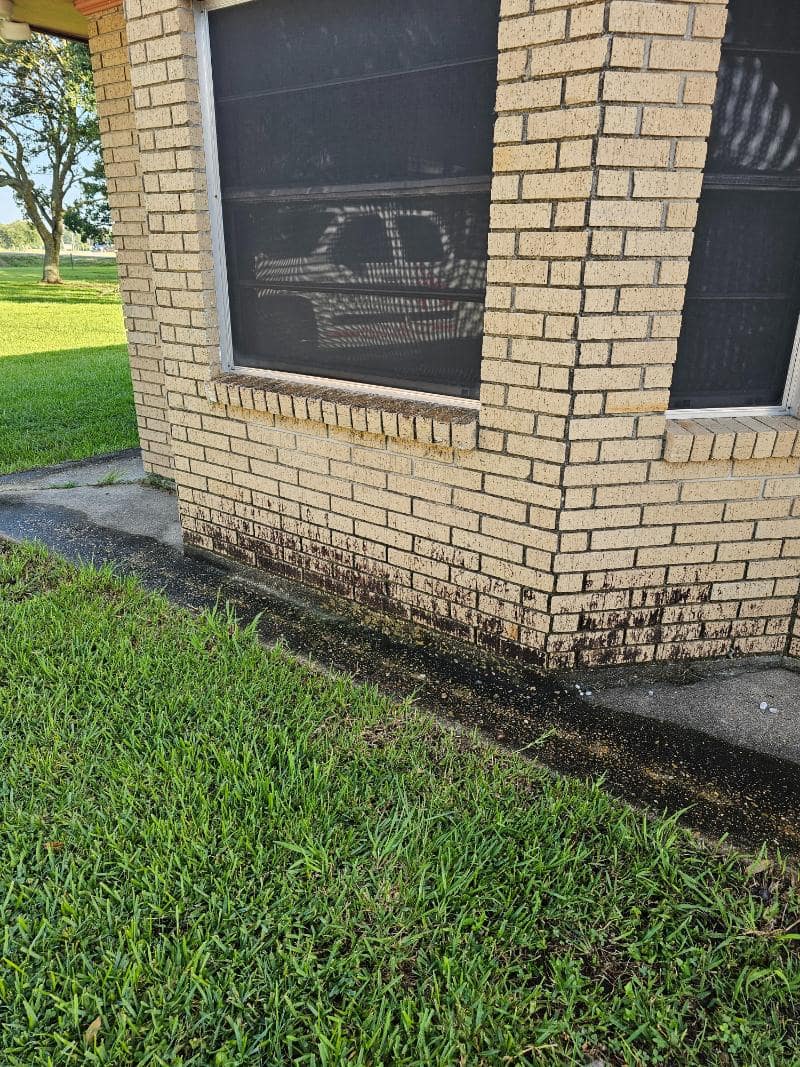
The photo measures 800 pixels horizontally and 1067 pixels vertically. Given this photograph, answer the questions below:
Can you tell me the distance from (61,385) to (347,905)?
10.1 m

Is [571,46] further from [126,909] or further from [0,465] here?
[0,465]

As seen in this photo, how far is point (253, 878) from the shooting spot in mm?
2164

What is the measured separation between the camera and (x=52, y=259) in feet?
113

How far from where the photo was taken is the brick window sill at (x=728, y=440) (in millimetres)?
2975

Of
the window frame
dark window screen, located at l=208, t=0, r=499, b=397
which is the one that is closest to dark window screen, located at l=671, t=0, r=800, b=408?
the window frame

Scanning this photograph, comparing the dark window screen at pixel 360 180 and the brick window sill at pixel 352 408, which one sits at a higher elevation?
the dark window screen at pixel 360 180

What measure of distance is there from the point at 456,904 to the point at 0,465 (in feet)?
19.2

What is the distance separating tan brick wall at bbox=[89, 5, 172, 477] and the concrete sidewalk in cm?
150

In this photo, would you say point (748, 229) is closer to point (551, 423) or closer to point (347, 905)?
point (551, 423)

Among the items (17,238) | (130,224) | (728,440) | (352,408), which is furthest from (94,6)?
(17,238)

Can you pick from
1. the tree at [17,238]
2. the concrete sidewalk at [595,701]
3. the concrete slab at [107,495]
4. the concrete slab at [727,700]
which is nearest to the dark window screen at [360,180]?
the concrete sidewalk at [595,701]

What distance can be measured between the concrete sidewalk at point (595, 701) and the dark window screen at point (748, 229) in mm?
1219

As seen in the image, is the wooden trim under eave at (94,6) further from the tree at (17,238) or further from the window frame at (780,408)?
the tree at (17,238)

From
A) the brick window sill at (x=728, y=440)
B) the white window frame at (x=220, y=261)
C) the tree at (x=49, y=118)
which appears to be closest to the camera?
the brick window sill at (x=728, y=440)
